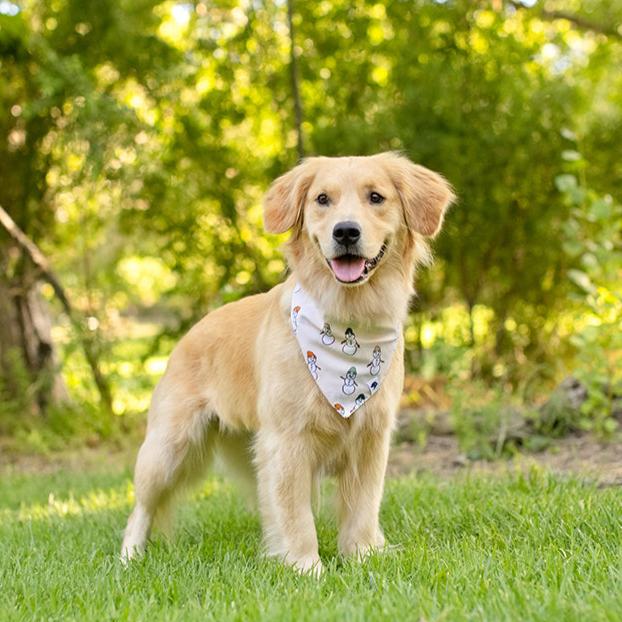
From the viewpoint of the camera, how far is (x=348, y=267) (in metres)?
3.43

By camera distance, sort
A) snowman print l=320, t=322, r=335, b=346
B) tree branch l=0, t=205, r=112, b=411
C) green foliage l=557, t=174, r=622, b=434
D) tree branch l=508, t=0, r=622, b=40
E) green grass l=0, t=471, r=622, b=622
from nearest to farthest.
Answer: green grass l=0, t=471, r=622, b=622, snowman print l=320, t=322, r=335, b=346, green foliage l=557, t=174, r=622, b=434, tree branch l=0, t=205, r=112, b=411, tree branch l=508, t=0, r=622, b=40

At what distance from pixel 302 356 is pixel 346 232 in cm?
55

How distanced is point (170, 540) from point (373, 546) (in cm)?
107

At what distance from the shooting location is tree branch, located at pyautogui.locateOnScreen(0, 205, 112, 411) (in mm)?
7426

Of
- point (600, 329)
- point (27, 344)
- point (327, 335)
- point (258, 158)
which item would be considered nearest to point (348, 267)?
point (327, 335)

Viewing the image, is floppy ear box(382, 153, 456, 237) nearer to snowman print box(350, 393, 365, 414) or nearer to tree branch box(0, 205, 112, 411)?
snowman print box(350, 393, 365, 414)

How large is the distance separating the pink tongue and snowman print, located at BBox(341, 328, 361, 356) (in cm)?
34

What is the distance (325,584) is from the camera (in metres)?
2.99

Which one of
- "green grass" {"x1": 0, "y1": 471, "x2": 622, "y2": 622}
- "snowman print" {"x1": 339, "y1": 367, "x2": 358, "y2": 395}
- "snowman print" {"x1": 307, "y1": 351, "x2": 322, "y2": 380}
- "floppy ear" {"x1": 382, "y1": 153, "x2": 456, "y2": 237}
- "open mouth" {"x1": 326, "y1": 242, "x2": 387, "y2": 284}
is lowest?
"green grass" {"x1": 0, "y1": 471, "x2": 622, "y2": 622}

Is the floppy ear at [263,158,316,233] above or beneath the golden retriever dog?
above

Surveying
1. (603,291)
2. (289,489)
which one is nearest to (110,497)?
(289,489)

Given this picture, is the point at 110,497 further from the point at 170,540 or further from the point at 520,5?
the point at 520,5

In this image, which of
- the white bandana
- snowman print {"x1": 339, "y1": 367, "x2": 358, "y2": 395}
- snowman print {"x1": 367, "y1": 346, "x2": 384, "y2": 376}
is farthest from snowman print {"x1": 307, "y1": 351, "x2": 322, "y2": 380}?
snowman print {"x1": 367, "y1": 346, "x2": 384, "y2": 376}

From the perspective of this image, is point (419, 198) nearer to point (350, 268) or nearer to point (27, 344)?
point (350, 268)
